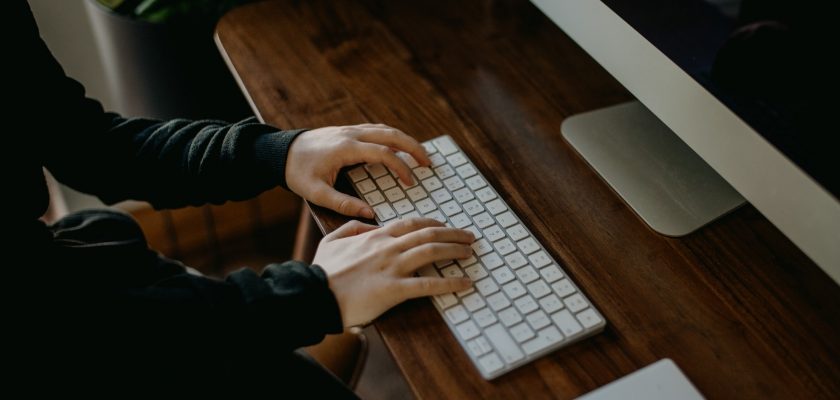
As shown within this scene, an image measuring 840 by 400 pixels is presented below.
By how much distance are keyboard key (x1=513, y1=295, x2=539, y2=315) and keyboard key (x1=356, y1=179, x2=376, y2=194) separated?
217 mm

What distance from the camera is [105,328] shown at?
678 millimetres

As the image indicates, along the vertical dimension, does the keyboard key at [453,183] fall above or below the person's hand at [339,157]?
below

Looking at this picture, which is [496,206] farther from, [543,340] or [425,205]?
[543,340]

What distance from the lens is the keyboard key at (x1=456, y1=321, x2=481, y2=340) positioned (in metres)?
0.67

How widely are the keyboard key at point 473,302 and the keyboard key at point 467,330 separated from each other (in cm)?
2

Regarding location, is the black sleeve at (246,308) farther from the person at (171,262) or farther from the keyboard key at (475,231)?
the keyboard key at (475,231)

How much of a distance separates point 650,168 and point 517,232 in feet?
0.72

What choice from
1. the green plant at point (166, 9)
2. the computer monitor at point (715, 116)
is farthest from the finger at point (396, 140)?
the green plant at point (166, 9)

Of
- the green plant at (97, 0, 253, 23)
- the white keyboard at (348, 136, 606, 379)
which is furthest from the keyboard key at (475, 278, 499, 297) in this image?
the green plant at (97, 0, 253, 23)

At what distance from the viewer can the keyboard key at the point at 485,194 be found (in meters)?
0.81

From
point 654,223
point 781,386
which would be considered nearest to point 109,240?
point 654,223

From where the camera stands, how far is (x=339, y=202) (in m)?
0.79

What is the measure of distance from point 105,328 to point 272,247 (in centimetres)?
101

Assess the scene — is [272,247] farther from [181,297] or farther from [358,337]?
[181,297]
